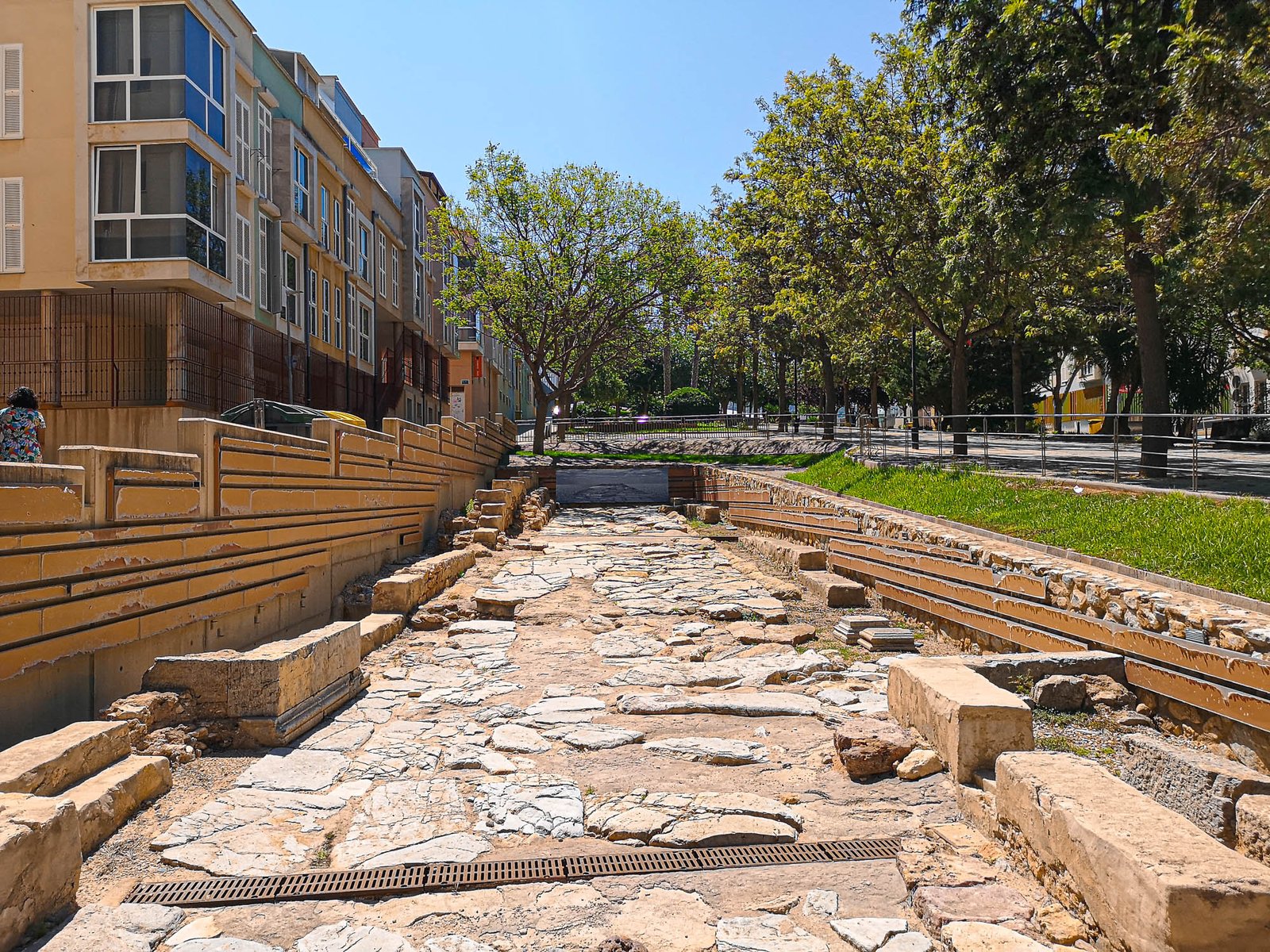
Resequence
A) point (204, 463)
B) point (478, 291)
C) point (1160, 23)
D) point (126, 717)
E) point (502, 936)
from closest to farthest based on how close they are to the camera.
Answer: point (502, 936)
point (126, 717)
point (204, 463)
point (1160, 23)
point (478, 291)

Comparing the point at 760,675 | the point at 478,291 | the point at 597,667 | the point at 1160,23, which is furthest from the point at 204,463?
the point at 478,291

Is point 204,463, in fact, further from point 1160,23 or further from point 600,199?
point 600,199

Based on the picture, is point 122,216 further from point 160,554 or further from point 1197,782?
point 1197,782

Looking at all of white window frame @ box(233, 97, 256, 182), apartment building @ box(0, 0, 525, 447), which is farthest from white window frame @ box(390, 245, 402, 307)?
apartment building @ box(0, 0, 525, 447)

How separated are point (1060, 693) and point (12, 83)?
21684mm

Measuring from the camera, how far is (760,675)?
7496 mm

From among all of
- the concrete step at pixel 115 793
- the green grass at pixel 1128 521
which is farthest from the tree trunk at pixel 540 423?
the concrete step at pixel 115 793

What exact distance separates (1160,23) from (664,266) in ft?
65.6

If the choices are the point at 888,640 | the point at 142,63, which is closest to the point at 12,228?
the point at 142,63

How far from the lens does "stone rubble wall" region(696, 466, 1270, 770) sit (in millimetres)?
5602

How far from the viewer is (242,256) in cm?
2053

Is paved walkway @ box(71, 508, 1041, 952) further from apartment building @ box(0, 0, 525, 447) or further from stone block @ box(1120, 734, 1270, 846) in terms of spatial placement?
apartment building @ box(0, 0, 525, 447)

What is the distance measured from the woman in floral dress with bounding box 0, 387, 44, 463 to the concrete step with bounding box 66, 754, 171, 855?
205 inches

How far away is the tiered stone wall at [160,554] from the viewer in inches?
188
